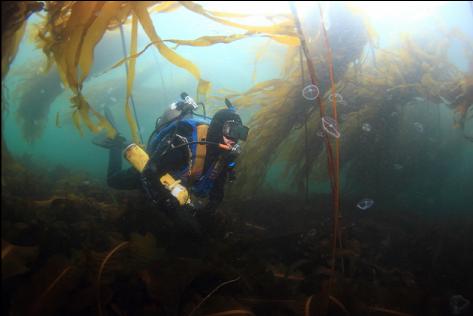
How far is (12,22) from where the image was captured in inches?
60.2

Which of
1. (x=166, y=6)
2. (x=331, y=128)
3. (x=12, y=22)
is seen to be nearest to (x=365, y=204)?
(x=331, y=128)

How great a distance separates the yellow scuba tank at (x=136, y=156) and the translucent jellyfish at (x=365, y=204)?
5625 millimetres

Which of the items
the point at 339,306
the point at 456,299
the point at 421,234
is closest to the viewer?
the point at 339,306

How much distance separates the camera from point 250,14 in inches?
80.5

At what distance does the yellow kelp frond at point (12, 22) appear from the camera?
1.45m

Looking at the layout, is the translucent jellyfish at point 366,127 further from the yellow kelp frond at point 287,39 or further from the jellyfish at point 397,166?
the yellow kelp frond at point 287,39

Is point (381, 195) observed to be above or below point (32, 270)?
below

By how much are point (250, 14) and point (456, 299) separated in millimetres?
3924

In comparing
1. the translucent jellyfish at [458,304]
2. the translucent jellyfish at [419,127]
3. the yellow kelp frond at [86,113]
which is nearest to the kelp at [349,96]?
the translucent jellyfish at [419,127]

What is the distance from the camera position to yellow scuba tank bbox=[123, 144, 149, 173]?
10.9ft

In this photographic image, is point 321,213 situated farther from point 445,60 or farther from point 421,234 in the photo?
point 445,60

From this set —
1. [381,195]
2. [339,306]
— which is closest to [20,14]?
[339,306]

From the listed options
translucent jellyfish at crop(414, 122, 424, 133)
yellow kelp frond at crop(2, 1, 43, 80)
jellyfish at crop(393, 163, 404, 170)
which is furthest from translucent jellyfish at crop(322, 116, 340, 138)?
translucent jellyfish at crop(414, 122, 424, 133)

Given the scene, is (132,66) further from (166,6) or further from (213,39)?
(213,39)
